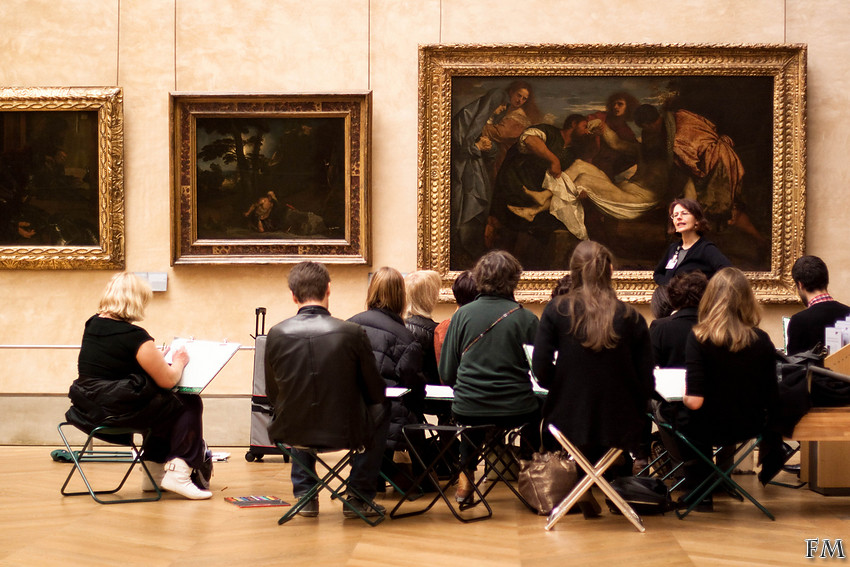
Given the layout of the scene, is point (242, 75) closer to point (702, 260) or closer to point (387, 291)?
point (387, 291)

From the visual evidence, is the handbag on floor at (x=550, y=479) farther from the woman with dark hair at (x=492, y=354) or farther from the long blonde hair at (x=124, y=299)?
the long blonde hair at (x=124, y=299)

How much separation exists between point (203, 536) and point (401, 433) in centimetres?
165

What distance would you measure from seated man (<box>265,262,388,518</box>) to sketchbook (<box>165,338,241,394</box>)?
95 cm

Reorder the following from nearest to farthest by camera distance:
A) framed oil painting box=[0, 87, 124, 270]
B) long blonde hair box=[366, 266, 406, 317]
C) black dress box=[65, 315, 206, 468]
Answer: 1. black dress box=[65, 315, 206, 468]
2. long blonde hair box=[366, 266, 406, 317]
3. framed oil painting box=[0, 87, 124, 270]

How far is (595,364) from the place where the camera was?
5781 millimetres

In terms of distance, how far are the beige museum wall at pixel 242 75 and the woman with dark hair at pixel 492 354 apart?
327cm

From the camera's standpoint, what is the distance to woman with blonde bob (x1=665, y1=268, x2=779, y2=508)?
6090mm

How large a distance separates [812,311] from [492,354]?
281 centimetres

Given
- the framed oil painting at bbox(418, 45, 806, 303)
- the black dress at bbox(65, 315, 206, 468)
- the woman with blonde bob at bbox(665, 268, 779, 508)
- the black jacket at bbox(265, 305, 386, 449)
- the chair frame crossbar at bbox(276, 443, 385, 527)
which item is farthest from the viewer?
the framed oil painting at bbox(418, 45, 806, 303)

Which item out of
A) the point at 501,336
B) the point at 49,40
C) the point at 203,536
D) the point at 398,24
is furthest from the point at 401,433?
the point at 49,40

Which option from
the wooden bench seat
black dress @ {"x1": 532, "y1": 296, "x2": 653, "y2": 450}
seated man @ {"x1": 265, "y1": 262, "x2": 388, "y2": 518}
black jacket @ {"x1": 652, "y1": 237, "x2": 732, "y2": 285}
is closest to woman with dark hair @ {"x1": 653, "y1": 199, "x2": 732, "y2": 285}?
black jacket @ {"x1": 652, "y1": 237, "x2": 732, "y2": 285}

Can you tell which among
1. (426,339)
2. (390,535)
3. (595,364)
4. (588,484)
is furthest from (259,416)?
(595,364)

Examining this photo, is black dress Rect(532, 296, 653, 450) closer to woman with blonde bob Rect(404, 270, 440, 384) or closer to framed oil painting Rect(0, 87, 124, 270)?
woman with blonde bob Rect(404, 270, 440, 384)

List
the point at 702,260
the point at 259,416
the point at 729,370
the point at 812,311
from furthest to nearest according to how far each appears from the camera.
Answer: the point at 259,416
the point at 702,260
the point at 812,311
the point at 729,370
